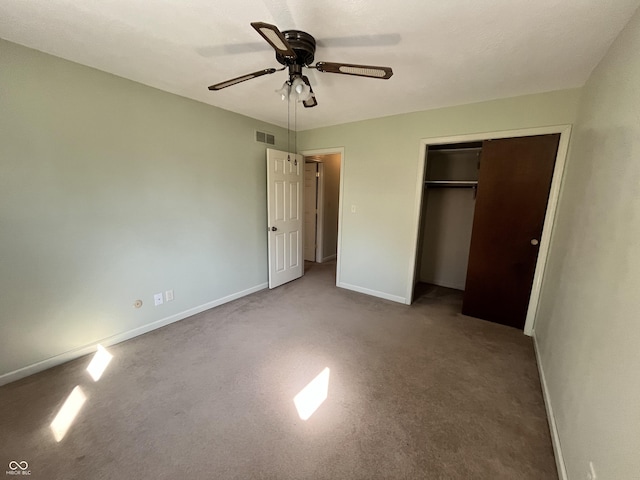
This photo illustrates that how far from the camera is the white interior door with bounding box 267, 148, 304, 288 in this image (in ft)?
11.6

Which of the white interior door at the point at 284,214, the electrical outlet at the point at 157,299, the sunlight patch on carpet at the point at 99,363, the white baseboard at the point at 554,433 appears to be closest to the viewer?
the white baseboard at the point at 554,433

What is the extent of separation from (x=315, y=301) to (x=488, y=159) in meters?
2.59

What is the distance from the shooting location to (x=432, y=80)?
216 centimetres

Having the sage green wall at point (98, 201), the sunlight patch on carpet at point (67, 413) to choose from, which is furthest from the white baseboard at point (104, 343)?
the sunlight patch on carpet at point (67, 413)

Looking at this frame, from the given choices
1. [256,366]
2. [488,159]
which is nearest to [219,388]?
[256,366]

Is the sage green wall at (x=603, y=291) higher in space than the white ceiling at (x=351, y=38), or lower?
lower

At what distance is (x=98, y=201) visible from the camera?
2.14 m

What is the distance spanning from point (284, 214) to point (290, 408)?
2.60 m

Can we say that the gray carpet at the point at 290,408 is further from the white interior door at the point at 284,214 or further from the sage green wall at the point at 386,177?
the white interior door at the point at 284,214

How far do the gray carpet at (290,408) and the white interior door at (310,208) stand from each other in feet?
9.06

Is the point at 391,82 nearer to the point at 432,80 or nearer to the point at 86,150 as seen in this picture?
the point at 432,80

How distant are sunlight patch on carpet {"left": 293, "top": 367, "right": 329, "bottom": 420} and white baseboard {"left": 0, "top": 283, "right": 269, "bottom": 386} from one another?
1.76 meters

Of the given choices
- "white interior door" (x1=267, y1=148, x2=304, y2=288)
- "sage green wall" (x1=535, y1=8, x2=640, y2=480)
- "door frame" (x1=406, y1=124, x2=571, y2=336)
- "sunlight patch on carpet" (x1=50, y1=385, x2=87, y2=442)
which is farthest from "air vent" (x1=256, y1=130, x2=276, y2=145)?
"sage green wall" (x1=535, y1=8, x2=640, y2=480)

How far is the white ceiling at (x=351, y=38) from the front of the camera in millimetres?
1347
